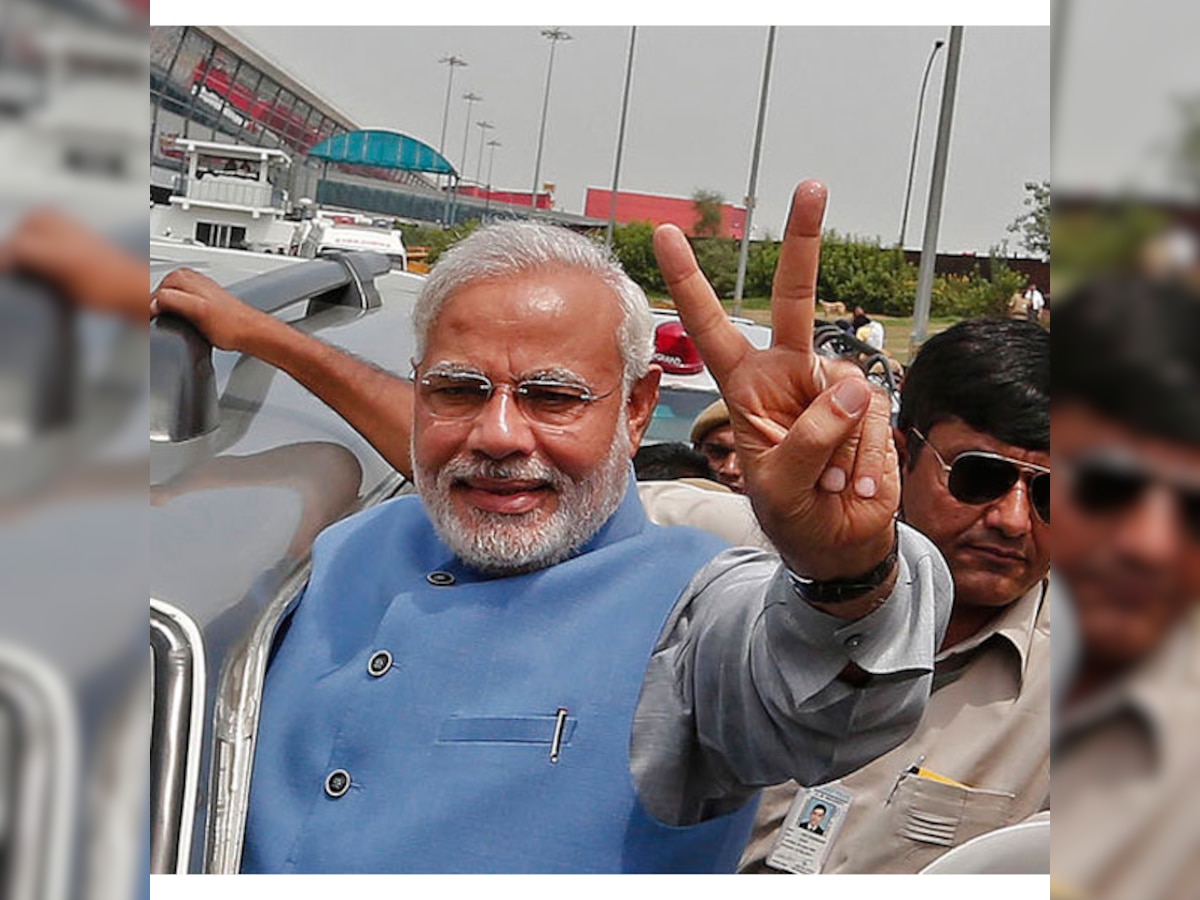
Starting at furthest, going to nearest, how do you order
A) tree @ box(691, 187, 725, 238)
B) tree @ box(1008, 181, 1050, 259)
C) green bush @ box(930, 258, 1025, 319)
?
tree @ box(691, 187, 725, 238), green bush @ box(930, 258, 1025, 319), tree @ box(1008, 181, 1050, 259)

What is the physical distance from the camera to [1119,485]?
0.36 m

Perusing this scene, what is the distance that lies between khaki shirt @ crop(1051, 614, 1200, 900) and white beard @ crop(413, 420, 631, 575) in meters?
1.02

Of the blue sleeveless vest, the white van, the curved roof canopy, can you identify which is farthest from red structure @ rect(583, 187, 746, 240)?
the white van

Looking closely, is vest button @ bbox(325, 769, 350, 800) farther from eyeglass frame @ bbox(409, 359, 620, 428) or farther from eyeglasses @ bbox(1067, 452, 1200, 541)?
eyeglasses @ bbox(1067, 452, 1200, 541)

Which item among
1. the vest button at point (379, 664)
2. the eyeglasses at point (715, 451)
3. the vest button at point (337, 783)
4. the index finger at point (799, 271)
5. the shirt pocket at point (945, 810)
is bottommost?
the shirt pocket at point (945, 810)

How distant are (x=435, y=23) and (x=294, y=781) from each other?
0.71 meters

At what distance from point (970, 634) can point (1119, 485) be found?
1230mm

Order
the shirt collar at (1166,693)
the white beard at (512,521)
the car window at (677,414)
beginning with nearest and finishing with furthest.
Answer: the shirt collar at (1166,693), the white beard at (512,521), the car window at (677,414)

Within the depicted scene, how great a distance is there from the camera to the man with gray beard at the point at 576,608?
100 centimetres

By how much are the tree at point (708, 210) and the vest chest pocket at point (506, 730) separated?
691mm

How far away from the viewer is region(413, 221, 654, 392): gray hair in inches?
57.0

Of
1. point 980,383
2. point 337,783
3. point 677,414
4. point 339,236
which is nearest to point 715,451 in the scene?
point 677,414

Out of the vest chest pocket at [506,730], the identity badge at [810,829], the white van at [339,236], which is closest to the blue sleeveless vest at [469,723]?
the vest chest pocket at [506,730]

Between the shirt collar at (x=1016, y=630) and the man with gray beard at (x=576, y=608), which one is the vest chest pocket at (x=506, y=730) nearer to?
the man with gray beard at (x=576, y=608)
